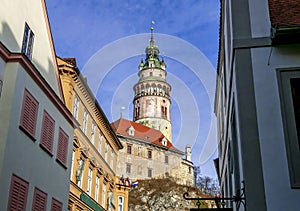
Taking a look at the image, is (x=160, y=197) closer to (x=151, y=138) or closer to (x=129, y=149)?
(x=129, y=149)

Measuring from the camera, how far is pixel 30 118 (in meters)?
14.1

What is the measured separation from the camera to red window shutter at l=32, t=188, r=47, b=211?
1434cm

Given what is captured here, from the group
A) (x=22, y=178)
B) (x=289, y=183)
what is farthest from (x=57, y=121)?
(x=289, y=183)

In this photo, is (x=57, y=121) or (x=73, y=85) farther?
(x=73, y=85)

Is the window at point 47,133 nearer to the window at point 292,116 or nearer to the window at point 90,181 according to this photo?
the window at point 292,116

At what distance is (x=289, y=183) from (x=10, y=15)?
35.6ft

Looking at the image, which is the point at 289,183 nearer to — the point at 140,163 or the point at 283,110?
the point at 283,110

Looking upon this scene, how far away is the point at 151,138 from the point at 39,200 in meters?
66.3

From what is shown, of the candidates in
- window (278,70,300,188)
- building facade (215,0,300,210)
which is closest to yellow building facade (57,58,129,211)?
building facade (215,0,300,210)

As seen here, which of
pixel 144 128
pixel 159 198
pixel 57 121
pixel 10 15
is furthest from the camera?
pixel 144 128

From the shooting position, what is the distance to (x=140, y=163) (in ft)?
245

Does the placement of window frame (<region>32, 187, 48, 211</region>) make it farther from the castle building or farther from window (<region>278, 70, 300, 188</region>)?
the castle building

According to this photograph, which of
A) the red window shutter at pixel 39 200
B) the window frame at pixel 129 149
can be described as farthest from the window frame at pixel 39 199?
the window frame at pixel 129 149

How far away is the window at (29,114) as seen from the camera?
13.5m
